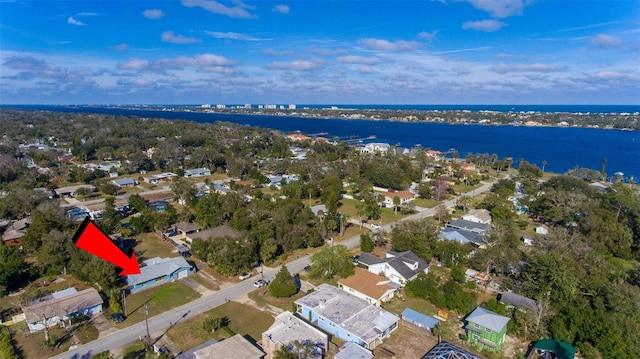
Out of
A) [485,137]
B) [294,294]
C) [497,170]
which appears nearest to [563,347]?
[294,294]

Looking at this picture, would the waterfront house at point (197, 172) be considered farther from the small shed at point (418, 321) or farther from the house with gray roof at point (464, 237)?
the small shed at point (418, 321)

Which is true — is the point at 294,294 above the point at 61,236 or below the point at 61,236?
below

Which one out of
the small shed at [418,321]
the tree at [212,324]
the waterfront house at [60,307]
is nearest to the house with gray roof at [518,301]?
the small shed at [418,321]

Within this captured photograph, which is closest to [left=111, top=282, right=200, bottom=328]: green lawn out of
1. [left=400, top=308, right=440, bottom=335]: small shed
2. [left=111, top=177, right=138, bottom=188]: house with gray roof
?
[left=400, top=308, right=440, bottom=335]: small shed

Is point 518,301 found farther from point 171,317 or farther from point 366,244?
point 171,317

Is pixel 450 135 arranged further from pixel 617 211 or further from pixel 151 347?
pixel 151 347

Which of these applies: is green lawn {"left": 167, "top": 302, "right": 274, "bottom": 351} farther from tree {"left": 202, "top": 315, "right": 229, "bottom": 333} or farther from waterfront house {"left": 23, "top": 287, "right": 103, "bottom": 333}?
waterfront house {"left": 23, "top": 287, "right": 103, "bottom": 333}
